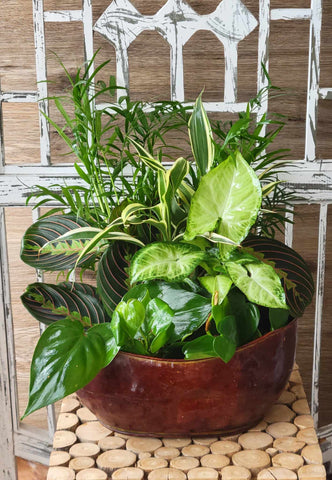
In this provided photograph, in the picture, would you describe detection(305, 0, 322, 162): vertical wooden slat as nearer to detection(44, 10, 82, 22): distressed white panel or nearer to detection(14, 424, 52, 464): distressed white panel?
detection(44, 10, 82, 22): distressed white panel

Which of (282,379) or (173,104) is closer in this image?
(282,379)

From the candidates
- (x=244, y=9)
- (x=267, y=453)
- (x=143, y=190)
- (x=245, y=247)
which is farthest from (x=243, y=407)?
(x=244, y=9)

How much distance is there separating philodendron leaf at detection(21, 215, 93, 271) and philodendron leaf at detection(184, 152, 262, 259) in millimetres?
222

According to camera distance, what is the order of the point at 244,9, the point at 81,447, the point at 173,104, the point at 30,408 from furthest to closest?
the point at 244,9 < the point at 173,104 < the point at 81,447 < the point at 30,408

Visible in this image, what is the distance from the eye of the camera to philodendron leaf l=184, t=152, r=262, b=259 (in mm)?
749

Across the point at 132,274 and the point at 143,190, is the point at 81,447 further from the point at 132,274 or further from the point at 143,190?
the point at 143,190

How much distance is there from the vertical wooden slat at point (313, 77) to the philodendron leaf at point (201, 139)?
1.53 feet

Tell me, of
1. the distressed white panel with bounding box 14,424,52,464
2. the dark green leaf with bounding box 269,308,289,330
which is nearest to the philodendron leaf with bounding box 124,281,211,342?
the dark green leaf with bounding box 269,308,289,330

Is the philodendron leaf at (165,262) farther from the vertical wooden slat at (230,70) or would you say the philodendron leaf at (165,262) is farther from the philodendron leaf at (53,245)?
the vertical wooden slat at (230,70)

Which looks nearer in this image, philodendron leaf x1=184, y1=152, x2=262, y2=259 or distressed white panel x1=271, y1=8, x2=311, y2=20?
philodendron leaf x1=184, y1=152, x2=262, y2=259

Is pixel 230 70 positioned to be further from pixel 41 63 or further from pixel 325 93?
pixel 41 63

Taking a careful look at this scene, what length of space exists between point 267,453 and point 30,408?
33 cm

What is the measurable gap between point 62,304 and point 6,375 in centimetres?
60

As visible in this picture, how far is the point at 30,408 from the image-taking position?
0.73m
